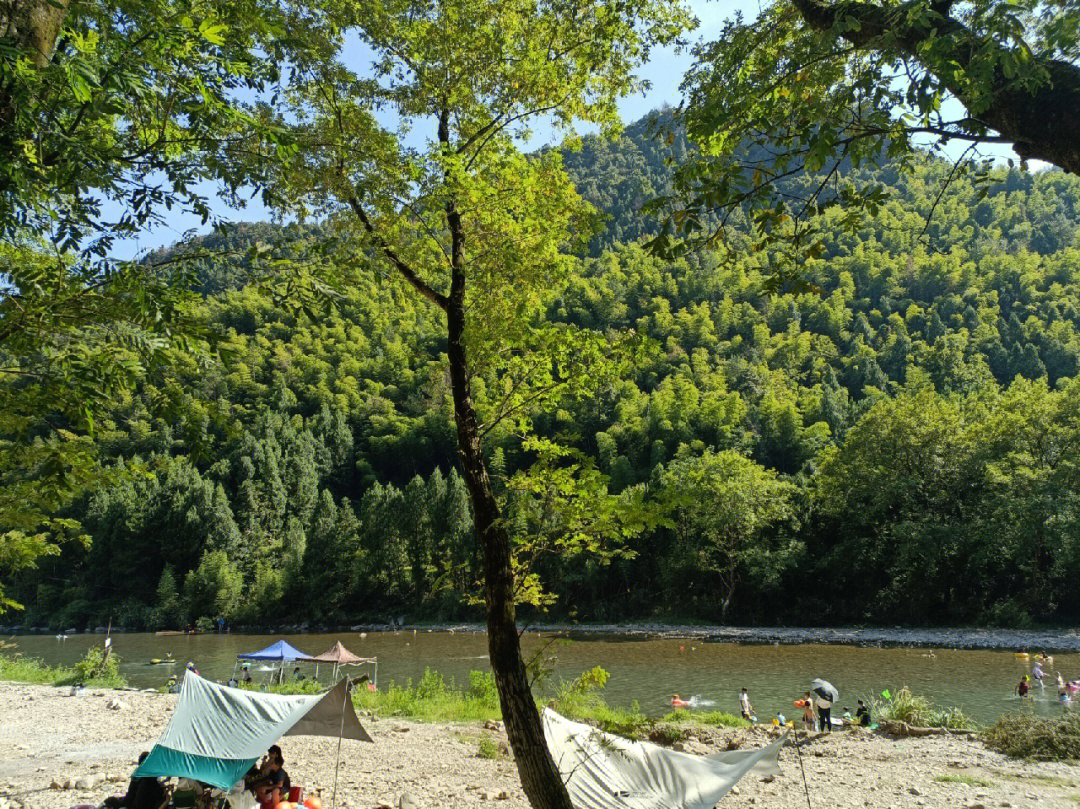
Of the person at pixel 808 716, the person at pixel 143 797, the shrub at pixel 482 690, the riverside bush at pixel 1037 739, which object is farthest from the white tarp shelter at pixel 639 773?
the shrub at pixel 482 690

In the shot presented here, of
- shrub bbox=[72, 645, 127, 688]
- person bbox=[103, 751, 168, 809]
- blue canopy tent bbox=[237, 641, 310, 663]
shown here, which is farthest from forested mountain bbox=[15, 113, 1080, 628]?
shrub bbox=[72, 645, 127, 688]

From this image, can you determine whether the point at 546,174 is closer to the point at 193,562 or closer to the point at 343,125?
the point at 343,125

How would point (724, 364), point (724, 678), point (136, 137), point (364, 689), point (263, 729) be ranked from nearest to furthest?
point (136, 137) < point (263, 729) < point (364, 689) < point (724, 678) < point (724, 364)

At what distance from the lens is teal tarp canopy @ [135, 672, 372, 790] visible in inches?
324

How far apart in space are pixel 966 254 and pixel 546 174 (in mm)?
115352

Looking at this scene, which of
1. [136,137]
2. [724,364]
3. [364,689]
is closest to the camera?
[136,137]

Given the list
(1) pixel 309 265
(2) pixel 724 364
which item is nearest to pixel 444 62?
(1) pixel 309 265

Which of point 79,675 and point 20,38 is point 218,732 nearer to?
point 20,38

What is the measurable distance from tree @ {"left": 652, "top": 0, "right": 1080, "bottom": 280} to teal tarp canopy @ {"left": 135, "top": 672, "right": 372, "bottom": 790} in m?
8.24

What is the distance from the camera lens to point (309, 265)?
4.38 metres

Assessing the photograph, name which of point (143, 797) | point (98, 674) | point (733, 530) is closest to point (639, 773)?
point (143, 797)

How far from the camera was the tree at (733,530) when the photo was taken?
46.9 metres

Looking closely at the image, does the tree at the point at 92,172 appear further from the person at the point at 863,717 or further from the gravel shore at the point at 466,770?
the person at the point at 863,717

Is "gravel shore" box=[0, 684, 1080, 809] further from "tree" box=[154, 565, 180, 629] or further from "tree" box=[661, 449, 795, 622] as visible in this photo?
"tree" box=[154, 565, 180, 629]
